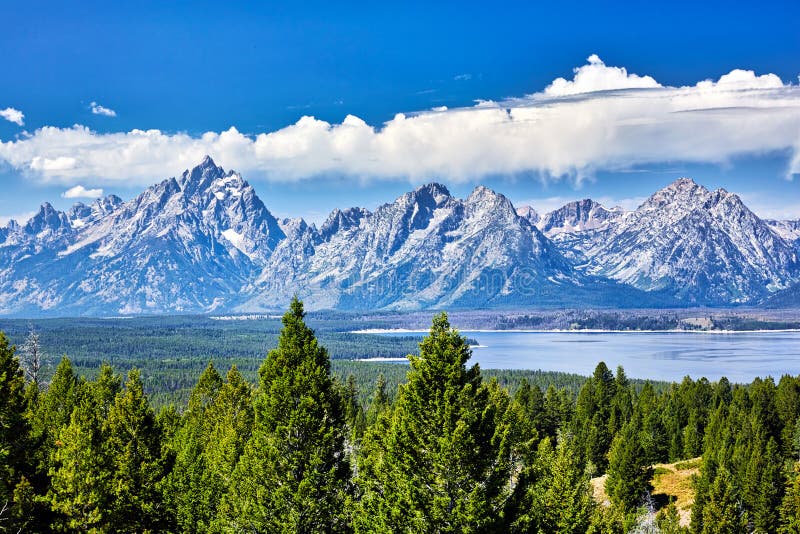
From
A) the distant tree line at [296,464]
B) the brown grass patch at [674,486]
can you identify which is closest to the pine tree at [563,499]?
the distant tree line at [296,464]

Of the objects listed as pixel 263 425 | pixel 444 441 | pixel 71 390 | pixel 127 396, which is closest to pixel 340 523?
pixel 263 425

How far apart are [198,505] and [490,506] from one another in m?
20.5

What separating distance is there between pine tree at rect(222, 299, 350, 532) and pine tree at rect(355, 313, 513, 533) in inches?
95.8

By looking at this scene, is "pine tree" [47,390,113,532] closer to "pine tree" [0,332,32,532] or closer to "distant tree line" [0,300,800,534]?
"distant tree line" [0,300,800,534]

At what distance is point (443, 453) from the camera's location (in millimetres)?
26359

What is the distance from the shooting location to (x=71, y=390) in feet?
185

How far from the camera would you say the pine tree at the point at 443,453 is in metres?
26.4

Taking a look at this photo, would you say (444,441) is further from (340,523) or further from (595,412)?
(595,412)

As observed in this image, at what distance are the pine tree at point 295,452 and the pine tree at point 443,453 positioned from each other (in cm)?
243

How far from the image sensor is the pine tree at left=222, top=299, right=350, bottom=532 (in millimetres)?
29234

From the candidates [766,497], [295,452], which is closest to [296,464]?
[295,452]

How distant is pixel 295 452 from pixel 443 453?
6753mm

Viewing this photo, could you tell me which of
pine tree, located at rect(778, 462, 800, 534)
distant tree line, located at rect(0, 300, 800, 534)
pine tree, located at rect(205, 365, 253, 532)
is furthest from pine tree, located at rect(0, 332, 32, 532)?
pine tree, located at rect(778, 462, 800, 534)

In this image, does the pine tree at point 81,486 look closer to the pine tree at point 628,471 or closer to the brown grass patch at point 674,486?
the pine tree at point 628,471
